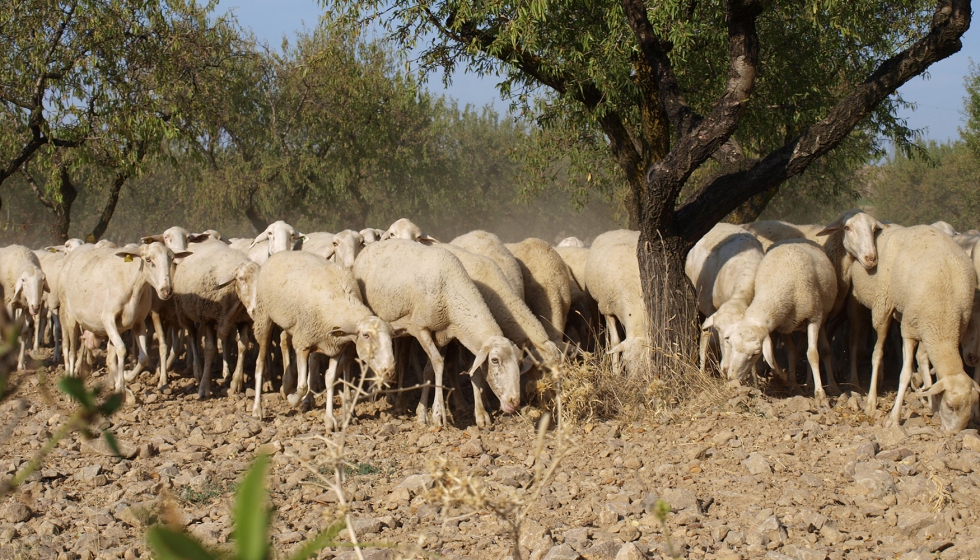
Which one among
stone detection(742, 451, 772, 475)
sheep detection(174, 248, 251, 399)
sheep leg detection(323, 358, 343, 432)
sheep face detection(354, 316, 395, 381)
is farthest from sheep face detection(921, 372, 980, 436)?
sheep detection(174, 248, 251, 399)

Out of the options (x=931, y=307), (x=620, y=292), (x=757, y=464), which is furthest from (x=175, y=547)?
(x=620, y=292)

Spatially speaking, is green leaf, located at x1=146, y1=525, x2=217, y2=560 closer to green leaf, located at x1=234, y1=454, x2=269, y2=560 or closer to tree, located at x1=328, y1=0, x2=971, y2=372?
green leaf, located at x1=234, y1=454, x2=269, y2=560

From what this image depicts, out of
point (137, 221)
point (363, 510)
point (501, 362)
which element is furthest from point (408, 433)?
point (137, 221)

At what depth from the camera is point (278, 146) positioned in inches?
1087

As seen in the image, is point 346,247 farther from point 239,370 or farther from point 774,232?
point 774,232

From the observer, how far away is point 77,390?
865 mm

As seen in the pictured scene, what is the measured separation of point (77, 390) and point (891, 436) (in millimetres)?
7497

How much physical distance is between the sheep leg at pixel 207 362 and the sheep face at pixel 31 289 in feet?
9.77

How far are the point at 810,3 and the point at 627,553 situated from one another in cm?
611

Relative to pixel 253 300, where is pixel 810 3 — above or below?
above

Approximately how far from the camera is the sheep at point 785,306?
861cm

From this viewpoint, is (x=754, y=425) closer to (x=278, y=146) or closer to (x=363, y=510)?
(x=363, y=510)

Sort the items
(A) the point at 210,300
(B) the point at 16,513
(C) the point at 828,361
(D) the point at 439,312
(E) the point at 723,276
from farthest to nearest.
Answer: (A) the point at 210,300 → (E) the point at 723,276 → (C) the point at 828,361 → (D) the point at 439,312 → (B) the point at 16,513

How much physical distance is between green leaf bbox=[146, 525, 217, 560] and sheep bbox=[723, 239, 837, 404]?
8348mm
